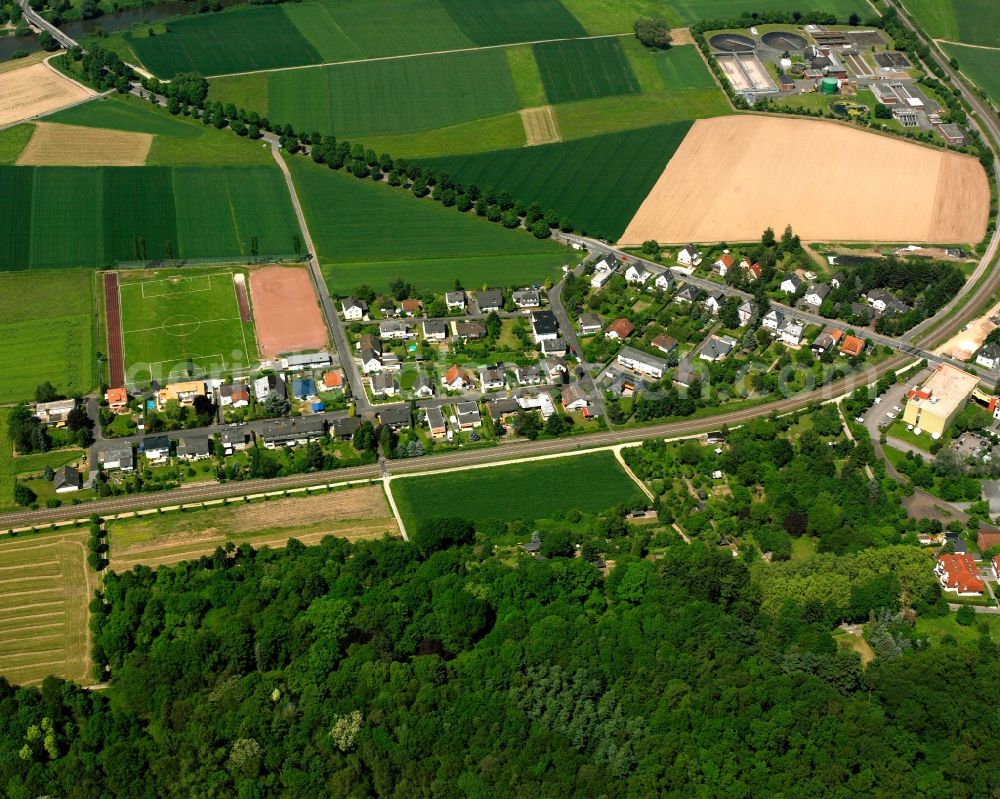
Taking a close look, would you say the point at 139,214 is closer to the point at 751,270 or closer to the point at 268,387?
the point at 268,387

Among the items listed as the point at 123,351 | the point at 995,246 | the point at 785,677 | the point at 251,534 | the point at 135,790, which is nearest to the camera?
the point at 135,790

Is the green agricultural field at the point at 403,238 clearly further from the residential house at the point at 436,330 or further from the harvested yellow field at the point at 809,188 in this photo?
the harvested yellow field at the point at 809,188

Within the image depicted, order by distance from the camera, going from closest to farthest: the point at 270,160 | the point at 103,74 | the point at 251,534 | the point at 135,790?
1. the point at 135,790
2. the point at 251,534
3. the point at 270,160
4. the point at 103,74

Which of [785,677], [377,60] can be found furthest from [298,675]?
[377,60]

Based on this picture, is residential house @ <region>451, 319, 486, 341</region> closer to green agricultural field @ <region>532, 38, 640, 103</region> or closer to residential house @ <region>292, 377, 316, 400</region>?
residential house @ <region>292, 377, 316, 400</region>

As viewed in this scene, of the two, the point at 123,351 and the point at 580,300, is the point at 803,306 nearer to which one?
the point at 580,300
